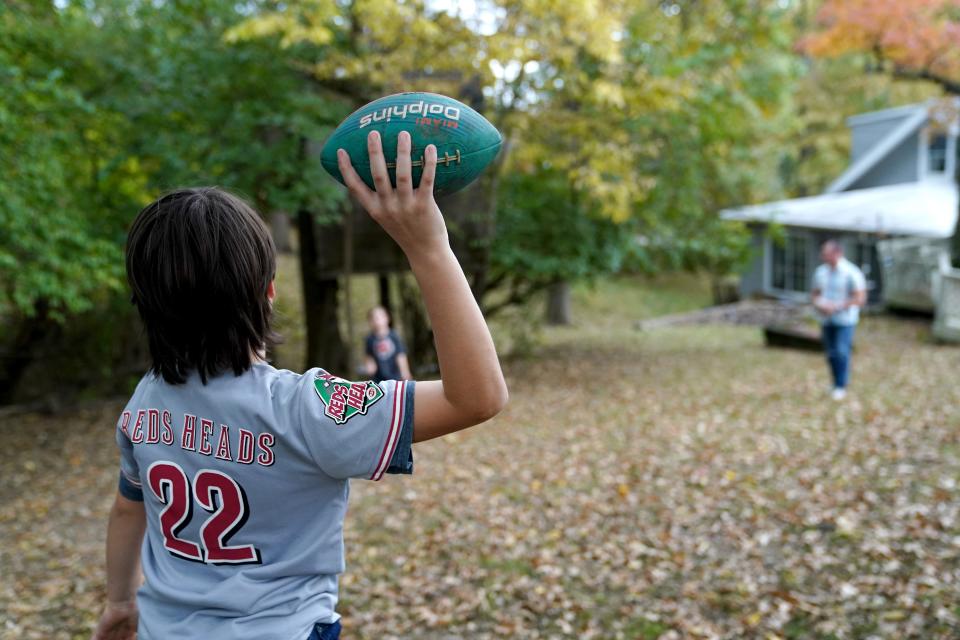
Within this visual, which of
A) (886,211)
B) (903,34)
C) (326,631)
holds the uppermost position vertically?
(903,34)

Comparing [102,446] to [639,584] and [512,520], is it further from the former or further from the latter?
[639,584]

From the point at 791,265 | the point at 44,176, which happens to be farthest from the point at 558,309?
the point at 44,176

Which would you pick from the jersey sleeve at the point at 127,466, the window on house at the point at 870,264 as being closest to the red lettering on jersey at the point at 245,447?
the jersey sleeve at the point at 127,466

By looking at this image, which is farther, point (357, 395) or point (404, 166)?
point (357, 395)

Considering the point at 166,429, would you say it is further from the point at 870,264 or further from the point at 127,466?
the point at 870,264

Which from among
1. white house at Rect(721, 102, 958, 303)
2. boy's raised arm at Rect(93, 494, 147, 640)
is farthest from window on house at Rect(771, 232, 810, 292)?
boy's raised arm at Rect(93, 494, 147, 640)

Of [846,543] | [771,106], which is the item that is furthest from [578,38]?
[771,106]

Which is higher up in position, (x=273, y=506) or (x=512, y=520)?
(x=273, y=506)

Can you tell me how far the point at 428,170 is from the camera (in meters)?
1.48

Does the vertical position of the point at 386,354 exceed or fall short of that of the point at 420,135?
it falls short

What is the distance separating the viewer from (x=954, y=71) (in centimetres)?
1628

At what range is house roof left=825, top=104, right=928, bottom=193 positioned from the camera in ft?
76.1

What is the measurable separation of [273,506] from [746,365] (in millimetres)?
13648

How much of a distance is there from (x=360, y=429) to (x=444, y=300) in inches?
12.5
